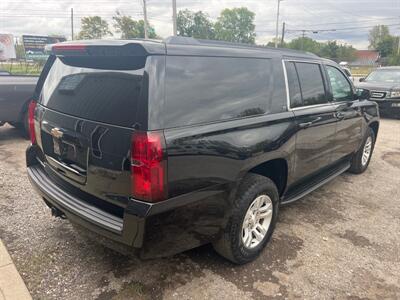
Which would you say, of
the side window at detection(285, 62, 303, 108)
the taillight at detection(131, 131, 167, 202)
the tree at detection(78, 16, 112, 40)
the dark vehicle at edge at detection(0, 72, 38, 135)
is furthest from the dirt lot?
the tree at detection(78, 16, 112, 40)

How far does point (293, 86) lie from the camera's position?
3.53 metres

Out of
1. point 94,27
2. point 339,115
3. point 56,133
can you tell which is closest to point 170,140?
point 56,133

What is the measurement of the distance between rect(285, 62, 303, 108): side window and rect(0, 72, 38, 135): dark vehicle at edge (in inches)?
214

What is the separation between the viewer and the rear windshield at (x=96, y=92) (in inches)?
91.7

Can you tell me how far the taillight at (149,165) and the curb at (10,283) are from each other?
1.24 m

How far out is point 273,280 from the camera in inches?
116

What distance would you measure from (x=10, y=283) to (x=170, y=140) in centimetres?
170

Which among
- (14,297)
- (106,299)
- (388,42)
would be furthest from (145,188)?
(388,42)

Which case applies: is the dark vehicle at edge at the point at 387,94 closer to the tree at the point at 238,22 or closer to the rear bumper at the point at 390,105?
the rear bumper at the point at 390,105

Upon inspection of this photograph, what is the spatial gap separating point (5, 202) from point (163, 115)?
2.99 meters

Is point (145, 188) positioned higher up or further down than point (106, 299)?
higher up

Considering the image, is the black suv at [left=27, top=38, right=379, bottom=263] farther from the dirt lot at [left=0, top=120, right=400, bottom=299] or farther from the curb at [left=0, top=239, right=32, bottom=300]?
the curb at [left=0, top=239, right=32, bottom=300]

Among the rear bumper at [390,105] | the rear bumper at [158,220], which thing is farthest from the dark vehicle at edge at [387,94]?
the rear bumper at [158,220]

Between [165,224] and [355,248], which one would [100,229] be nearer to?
[165,224]
